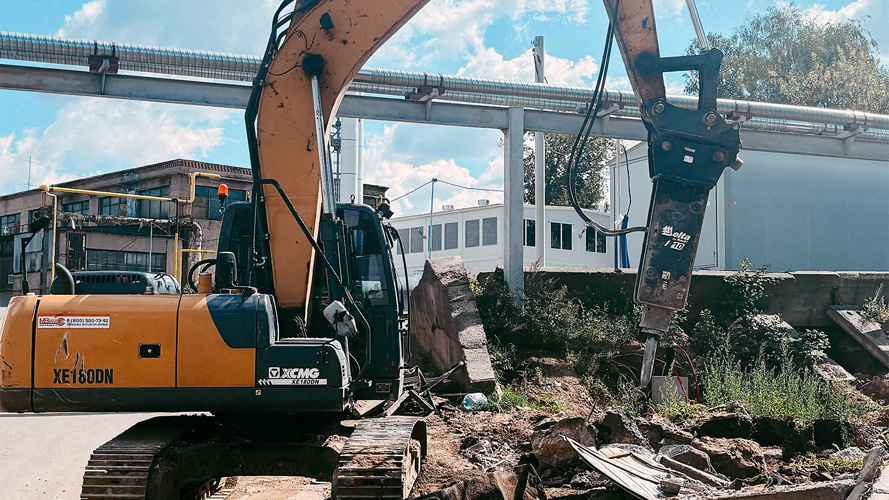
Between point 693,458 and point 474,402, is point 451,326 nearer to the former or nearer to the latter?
point 474,402

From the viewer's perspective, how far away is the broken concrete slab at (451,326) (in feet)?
35.5

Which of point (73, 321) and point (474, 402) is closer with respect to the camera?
point (73, 321)

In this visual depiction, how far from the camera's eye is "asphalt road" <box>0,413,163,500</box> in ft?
25.1

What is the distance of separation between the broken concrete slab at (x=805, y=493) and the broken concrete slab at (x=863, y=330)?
31.4 feet

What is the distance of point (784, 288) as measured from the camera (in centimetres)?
1428

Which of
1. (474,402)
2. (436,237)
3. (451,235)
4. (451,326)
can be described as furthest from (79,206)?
(474,402)

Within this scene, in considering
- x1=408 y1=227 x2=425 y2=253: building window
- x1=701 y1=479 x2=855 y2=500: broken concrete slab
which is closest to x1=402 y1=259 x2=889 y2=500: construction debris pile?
x1=701 y1=479 x2=855 y2=500: broken concrete slab

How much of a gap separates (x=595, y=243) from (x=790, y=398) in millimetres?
21554

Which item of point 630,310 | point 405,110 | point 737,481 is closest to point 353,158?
point 405,110

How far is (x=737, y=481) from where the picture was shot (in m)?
5.22

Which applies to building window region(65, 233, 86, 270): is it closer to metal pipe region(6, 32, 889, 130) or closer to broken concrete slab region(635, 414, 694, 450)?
metal pipe region(6, 32, 889, 130)

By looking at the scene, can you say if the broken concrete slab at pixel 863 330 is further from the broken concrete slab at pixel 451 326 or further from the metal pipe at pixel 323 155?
the metal pipe at pixel 323 155

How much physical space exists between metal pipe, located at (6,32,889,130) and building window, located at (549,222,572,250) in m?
15.1

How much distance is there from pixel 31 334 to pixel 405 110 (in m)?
8.85
